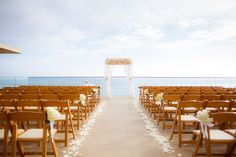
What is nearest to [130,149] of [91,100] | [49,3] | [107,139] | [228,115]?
[107,139]

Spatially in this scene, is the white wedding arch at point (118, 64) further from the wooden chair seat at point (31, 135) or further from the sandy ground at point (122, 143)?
the wooden chair seat at point (31, 135)

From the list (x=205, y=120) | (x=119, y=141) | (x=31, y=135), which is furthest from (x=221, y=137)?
(x=31, y=135)

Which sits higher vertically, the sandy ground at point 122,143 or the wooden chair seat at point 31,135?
the wooden chair seat at point 31,135

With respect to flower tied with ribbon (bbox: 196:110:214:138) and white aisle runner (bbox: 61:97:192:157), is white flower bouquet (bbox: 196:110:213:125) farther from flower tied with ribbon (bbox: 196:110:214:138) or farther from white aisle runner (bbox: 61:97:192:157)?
white aisle runner (bbox: 61:97:192:157)

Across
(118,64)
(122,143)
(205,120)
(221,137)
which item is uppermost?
(118,64)

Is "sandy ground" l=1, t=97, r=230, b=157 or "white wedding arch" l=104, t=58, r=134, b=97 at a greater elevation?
"white wedding arch" l=104, t=58, r=134, b=97

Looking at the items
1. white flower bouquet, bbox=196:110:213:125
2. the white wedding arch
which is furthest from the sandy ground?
the white wedding arch

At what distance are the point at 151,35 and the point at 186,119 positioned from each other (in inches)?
920

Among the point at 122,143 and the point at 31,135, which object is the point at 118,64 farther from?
the point at 31,135

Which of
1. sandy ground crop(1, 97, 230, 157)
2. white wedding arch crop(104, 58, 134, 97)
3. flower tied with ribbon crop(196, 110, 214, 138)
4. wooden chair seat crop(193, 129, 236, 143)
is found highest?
white wedding arch crop(104, 58, 134, 97)

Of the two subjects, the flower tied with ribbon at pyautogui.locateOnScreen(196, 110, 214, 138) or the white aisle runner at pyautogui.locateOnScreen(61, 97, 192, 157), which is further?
the white aisle runner at pyautogui.locateOnScreen(61, 97, 192, 157)

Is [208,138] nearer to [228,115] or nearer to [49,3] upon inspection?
[228,115]

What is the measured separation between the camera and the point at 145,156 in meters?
3.96

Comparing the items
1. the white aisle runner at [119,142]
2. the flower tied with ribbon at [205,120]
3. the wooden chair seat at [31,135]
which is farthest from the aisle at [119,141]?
the flower tied with ribbon at [205,120]
